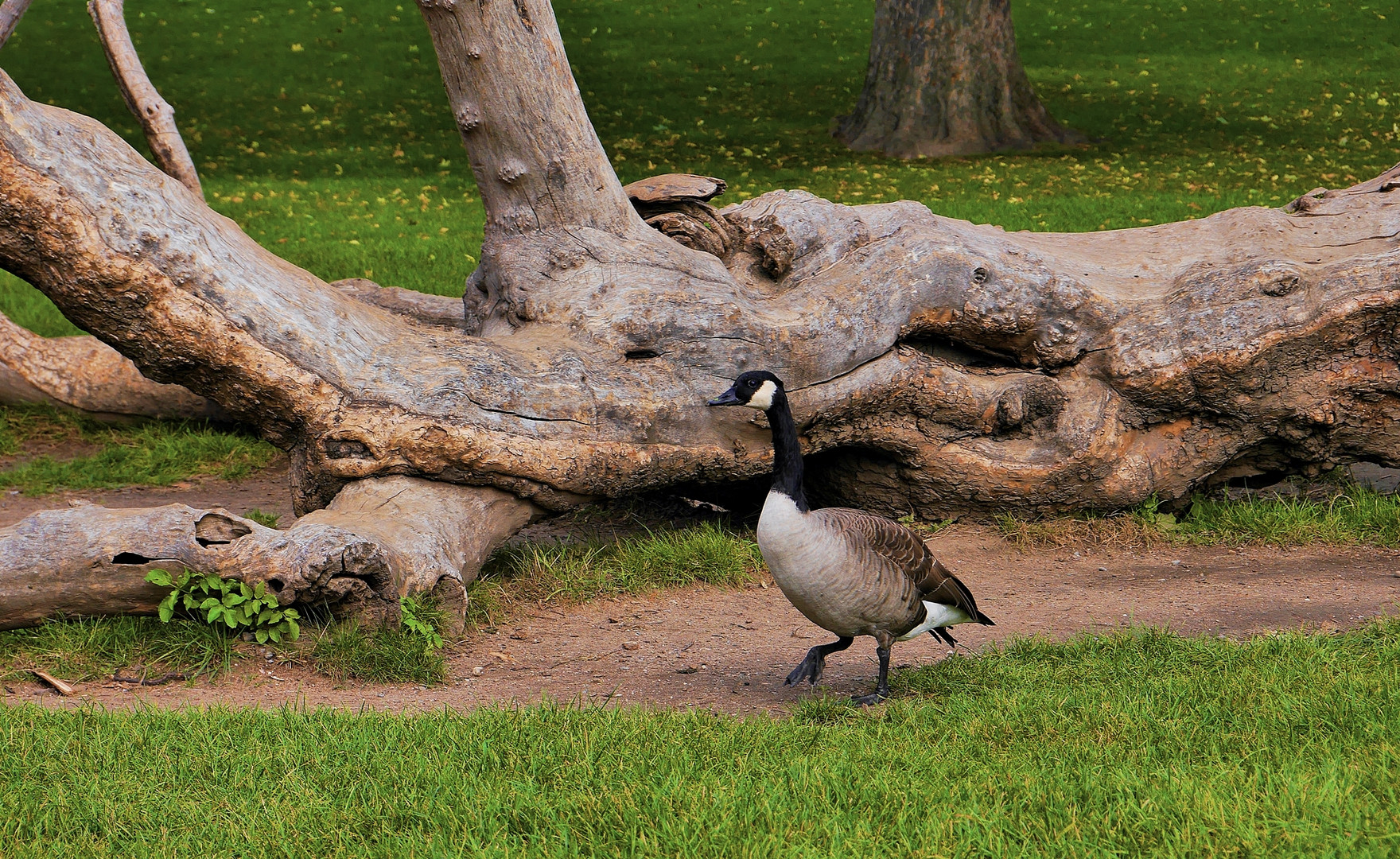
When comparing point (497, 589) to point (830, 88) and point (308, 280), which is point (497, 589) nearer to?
point (308, 280)

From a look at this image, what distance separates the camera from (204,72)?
979 inches

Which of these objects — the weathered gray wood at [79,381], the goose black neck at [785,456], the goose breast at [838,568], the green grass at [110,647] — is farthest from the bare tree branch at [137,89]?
the goose breast at [838,568]

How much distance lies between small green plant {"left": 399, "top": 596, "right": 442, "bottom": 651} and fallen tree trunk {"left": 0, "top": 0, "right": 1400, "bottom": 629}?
55 centimetres

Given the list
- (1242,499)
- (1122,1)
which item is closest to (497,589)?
(1242,499)

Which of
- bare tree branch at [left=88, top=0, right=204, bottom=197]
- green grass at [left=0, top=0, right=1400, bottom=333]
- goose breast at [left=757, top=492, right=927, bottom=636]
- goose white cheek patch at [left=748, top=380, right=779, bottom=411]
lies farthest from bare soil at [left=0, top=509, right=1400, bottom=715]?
green grass at [left=0, top=0, right=1400, bottom=333]

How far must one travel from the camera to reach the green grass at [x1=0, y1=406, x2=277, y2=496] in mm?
8891

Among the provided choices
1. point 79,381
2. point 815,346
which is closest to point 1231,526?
point 815,346

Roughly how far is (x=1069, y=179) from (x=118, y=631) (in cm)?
1453

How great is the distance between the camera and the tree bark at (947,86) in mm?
19516

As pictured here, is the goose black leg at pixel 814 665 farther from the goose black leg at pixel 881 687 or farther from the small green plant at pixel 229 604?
the small green plant at pixel 229 604

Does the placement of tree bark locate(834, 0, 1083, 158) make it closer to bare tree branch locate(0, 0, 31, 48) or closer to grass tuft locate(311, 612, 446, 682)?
bare tree branch locate(0, 0, 31, 48)

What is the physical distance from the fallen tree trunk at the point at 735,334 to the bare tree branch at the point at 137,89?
8.99 feet

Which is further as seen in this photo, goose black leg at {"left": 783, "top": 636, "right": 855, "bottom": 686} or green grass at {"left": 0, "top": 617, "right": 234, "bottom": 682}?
green grass at {"left": 0, "top": 617, "right": 234, "bottom": 682}

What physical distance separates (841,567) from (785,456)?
0.53 metres
